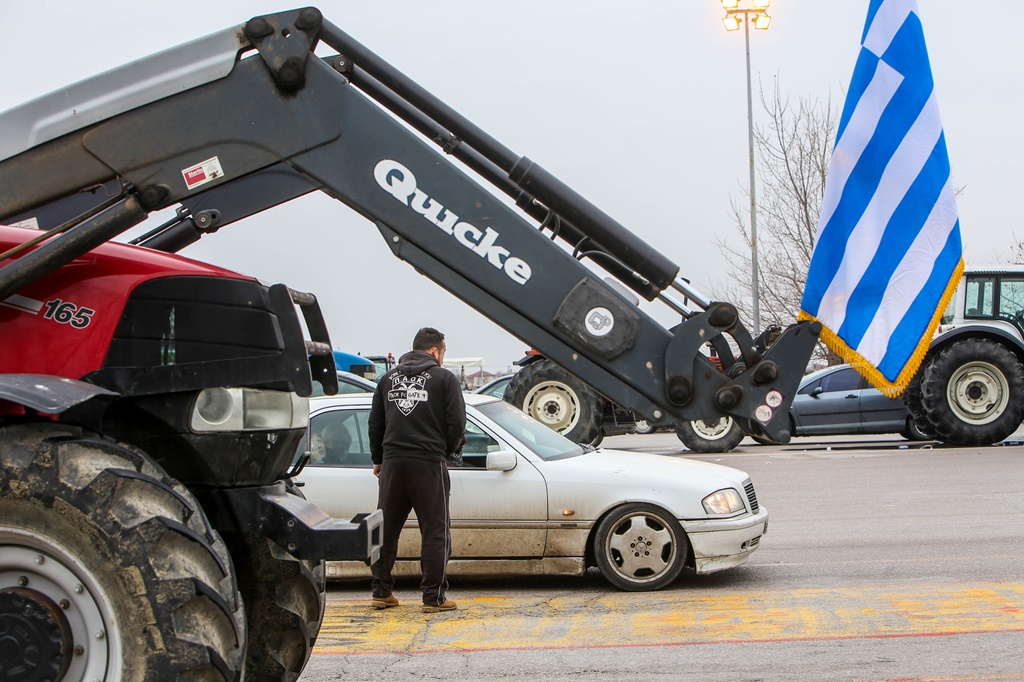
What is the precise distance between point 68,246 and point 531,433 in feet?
18.4

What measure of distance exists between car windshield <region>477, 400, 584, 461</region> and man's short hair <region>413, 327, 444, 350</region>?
44.7 inches

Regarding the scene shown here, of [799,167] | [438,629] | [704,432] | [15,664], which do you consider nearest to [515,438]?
[438,629]

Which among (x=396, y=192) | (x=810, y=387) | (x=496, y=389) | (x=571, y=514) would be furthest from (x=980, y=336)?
(x=396, y=192)

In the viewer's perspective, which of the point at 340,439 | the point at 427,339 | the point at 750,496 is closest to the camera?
the point at 427,339

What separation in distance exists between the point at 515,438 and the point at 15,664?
5620 mm

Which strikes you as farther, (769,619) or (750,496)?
(750,496)

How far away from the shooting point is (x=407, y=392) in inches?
318

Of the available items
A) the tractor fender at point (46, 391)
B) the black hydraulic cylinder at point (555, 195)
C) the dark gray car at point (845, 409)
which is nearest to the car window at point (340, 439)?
the black hydraulic cylinder at point (555, 195)

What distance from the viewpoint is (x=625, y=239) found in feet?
17.1

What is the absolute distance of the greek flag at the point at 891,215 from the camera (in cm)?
571

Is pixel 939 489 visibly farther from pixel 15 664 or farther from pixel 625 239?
pixel 15 664

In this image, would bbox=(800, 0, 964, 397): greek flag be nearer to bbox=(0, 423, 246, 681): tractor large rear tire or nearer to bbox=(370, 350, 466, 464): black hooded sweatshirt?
bbox=(370, 350, 466, 464): black hooded sweatshirt

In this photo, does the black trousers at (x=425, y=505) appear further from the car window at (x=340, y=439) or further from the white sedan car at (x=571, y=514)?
the car window at (x=340, y=439)

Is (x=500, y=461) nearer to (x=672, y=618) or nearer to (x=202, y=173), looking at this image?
(x=672, y=618)
